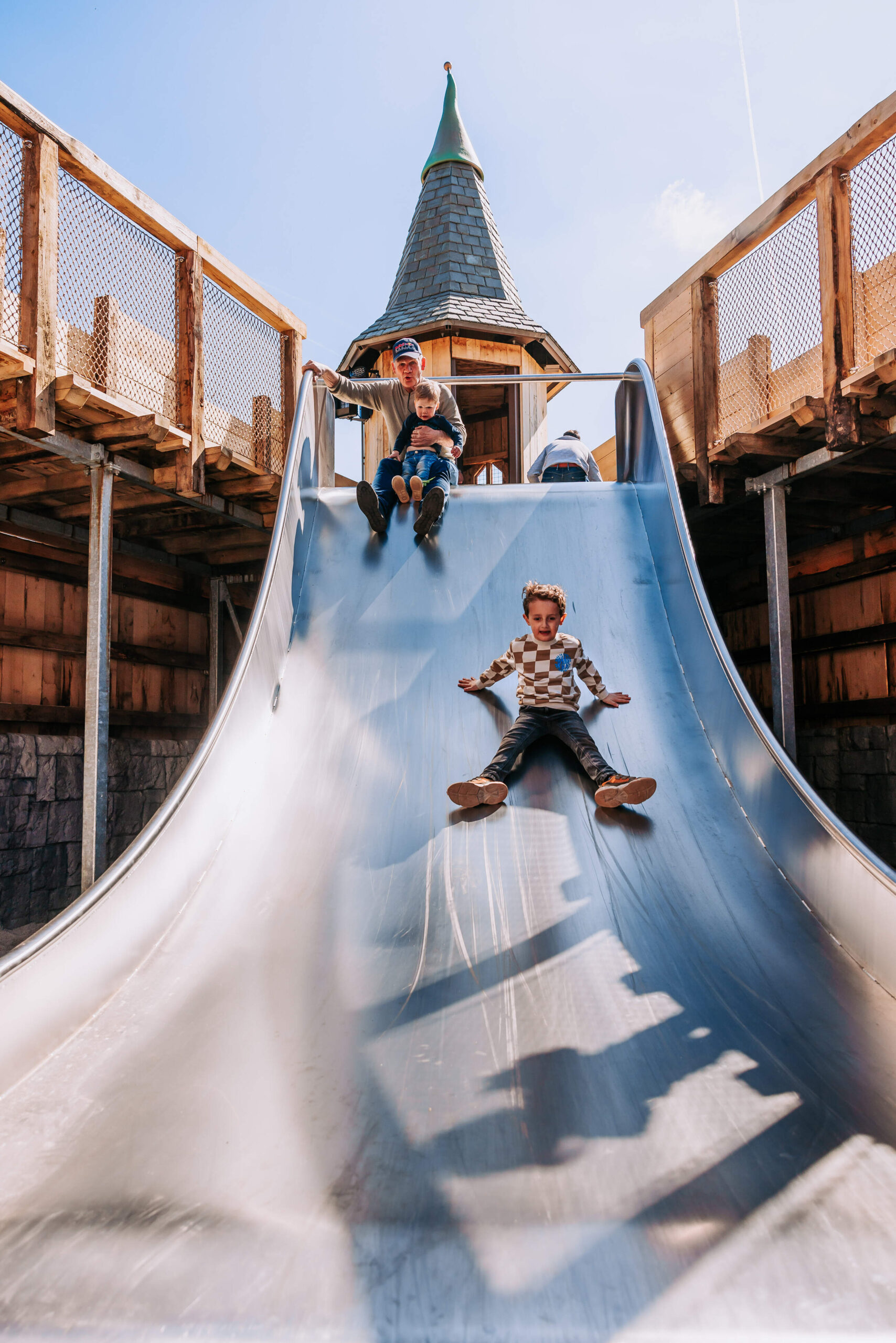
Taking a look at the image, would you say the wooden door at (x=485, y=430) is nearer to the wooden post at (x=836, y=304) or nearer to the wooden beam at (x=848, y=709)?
the wooden beam at (x=848, y=709)

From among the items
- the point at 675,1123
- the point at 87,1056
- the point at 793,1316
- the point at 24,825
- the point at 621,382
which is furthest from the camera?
the point at 621,382

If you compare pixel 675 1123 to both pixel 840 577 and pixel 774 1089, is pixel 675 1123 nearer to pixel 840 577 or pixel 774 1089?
pixel 774 1089

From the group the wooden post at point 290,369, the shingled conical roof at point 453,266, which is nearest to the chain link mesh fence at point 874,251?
the wooden post at point 290,369

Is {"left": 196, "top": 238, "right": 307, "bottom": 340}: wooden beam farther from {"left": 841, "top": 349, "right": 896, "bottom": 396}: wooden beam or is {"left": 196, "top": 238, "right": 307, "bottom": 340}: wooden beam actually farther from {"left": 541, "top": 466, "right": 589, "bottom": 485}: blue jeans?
{"left": 841, "top": 349, "right": 896, "bottom": 396}: wooden beam

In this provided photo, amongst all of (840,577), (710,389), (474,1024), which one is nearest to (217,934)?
(474,1024)

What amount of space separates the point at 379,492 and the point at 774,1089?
12.8 ft

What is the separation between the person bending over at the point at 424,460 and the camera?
4.67m

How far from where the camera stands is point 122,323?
4.55 meters

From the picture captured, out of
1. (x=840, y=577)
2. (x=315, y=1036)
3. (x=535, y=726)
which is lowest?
(x=315, y=1036)

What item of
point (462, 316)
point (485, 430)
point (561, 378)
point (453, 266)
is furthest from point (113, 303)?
point (485, 430)

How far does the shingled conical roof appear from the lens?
28.8ft

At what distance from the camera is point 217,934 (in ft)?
6.97

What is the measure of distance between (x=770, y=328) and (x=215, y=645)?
4972 millimetres

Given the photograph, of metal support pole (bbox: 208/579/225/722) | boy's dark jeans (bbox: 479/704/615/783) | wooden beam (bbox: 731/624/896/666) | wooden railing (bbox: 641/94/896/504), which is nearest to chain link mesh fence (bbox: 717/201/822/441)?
wooden railing (bbox: 641/94/896/504)
